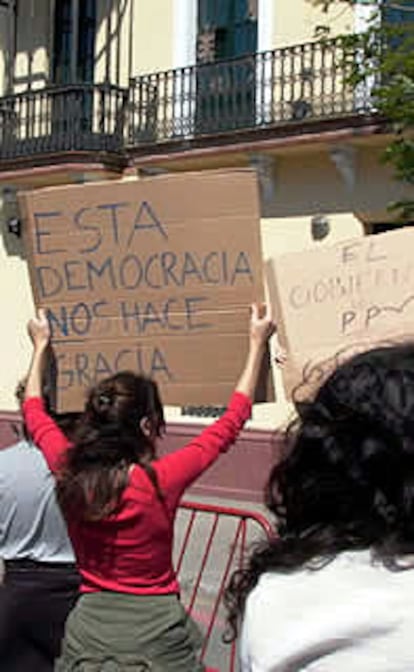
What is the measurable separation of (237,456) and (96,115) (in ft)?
17.2

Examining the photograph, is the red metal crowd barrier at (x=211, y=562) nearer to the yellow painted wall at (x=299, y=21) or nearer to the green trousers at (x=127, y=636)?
the green trousers at (x=127, y=636)

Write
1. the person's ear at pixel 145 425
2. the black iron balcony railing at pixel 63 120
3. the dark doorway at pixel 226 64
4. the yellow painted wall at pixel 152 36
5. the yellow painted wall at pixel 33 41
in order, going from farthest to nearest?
the yellow painted wall at pixel 33 41 → the black iron balcony railing at pixel 63 120 → the yellow painted wall at pixel 152 36 → the dark doorway at pixel 226 64 → the person's ear at pixel 145 425

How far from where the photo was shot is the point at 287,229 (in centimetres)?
1364

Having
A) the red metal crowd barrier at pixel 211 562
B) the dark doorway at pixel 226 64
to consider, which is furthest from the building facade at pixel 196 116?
the red metal crowd barrier at pixel 211 562

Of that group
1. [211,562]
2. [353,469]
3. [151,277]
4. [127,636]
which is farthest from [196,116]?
[353,469]

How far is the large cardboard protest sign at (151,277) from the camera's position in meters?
3.47

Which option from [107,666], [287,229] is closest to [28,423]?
[107,666]

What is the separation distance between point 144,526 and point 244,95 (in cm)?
1141

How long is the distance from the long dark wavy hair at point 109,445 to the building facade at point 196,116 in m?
8.13

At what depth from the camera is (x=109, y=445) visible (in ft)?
10.7

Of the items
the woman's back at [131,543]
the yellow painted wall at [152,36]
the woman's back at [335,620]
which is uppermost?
the yellow painted wall at [152,36]

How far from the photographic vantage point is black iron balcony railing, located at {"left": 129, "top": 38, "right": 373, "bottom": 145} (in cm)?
1325

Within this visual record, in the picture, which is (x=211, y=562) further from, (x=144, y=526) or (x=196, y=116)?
(x=196, y=116)

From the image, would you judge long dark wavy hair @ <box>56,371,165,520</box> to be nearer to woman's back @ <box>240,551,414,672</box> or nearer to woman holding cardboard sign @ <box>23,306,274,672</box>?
woman holding cardboard sign @ <box>23,306,274,672</box>
